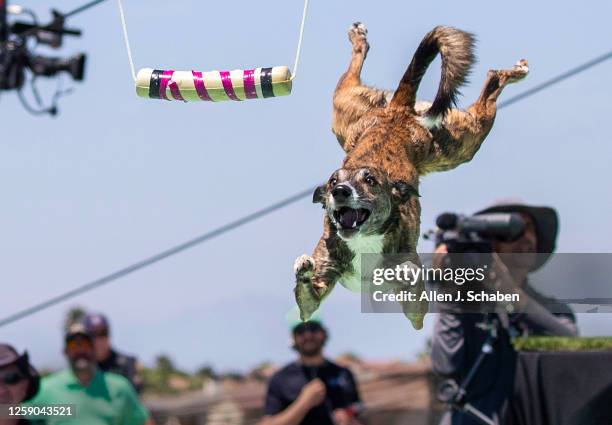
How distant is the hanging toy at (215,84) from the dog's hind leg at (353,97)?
1071mm

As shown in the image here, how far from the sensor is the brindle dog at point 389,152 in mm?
8844

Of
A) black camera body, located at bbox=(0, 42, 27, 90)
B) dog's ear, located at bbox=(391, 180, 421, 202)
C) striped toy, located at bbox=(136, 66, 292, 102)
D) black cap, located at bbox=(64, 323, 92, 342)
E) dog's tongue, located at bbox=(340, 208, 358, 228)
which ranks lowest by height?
black cap, located at bbox=(64, 323, 92, 342)

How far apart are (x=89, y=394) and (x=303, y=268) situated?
217 centimetres

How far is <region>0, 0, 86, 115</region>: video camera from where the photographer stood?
13867 mm

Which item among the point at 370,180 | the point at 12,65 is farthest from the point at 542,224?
the point at 12,65

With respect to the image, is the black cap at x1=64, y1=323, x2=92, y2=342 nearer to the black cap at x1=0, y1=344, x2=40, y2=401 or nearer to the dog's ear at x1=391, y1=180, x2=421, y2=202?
the black cap at x1=0, y1=344, x2=40, y2=401

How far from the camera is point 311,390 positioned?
10211mm

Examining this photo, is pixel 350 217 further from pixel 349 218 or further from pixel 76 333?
pixel 76 333

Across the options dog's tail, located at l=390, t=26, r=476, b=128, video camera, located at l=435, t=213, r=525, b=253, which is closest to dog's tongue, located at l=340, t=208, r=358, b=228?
dog's tail, located at l=390, t=26, r=476, b=128

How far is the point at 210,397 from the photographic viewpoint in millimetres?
11625

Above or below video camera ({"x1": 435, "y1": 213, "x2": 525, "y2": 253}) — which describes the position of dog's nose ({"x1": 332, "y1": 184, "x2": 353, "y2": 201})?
above

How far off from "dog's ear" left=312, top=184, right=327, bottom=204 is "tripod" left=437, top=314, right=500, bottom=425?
1.65 metres

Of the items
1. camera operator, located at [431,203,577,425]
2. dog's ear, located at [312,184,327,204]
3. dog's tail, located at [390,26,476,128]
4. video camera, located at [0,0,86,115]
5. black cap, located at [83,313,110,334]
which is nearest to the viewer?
dog's ear, located at [312,184,327,204]

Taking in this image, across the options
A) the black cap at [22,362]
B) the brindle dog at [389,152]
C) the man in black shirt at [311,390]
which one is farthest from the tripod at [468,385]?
the black cap at [22,362]
